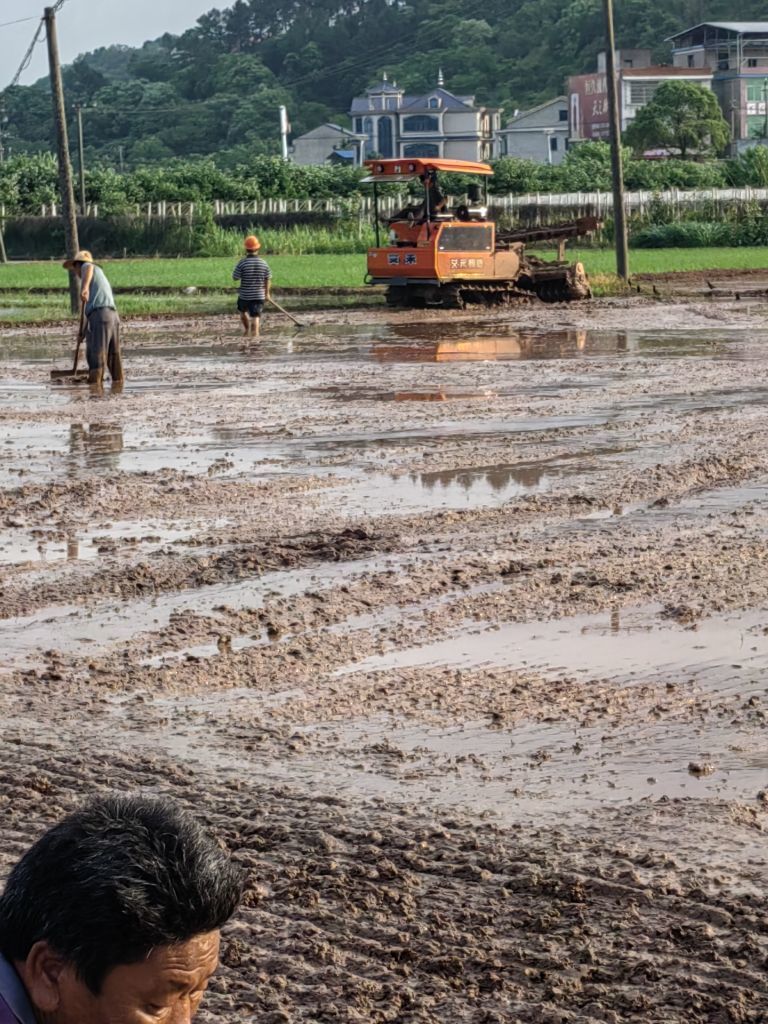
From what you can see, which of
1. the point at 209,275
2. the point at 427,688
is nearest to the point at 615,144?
the point at 209,275

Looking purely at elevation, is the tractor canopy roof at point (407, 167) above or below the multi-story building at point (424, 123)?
below

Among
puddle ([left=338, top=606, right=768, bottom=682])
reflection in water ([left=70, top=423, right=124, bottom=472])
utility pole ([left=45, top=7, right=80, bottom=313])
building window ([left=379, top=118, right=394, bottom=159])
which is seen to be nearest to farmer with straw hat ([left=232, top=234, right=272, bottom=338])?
utility pole ([left=45, top=7, right=80, bottom=313])

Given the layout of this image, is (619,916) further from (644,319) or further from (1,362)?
(644,319)

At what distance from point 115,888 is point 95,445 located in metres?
12.9

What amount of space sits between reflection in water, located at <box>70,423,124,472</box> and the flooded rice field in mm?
75

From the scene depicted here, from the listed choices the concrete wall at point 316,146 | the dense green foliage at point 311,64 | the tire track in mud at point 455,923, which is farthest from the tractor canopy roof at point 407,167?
the concrete wall at point 316,146

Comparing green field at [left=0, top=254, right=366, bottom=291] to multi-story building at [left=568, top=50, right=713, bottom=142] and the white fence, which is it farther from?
multi-story building at [left=568, top=50, right=713, bottom=142]

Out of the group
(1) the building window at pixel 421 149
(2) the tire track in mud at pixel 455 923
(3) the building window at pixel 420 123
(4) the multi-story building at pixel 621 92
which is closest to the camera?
(2) the tire track in mud at pixel 455 923

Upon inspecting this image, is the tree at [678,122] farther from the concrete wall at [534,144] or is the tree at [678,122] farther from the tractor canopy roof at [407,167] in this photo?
the tractor canopy roof at [407,167]

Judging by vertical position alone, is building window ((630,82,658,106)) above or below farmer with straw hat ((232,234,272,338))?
above

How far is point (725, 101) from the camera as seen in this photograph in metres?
120

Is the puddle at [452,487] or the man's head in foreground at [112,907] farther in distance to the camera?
the puddle at [452,487]

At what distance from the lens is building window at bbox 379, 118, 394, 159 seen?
139 m

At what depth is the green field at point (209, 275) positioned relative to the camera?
34.5 m
